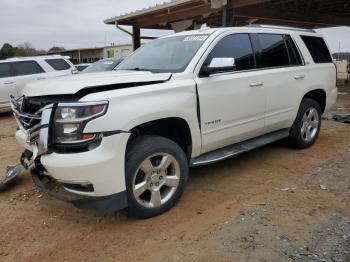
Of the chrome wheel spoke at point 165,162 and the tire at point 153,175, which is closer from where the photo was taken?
the tire at point 153,175

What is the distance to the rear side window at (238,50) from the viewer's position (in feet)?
15.1

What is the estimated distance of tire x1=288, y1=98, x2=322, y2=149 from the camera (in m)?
5.91

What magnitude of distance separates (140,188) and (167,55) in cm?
179

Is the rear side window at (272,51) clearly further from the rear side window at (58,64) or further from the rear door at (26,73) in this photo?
the rear side window at (58,64)

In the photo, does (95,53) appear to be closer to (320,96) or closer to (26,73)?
(26,73)

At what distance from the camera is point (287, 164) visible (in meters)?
5.49

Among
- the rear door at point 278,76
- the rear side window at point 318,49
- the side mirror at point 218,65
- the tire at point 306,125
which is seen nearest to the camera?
the side mirror at point 218,65

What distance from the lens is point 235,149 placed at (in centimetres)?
482

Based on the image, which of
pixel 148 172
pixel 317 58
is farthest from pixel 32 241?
pixel 317 58

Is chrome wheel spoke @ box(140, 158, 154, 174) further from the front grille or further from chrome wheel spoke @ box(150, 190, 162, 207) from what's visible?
the front grille

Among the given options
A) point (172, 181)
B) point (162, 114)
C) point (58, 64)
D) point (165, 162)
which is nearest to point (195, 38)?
point (162, 114)

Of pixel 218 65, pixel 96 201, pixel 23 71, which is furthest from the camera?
pixel 23 71

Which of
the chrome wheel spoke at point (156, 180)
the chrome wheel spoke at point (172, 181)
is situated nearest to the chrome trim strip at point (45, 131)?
the chrome wheel spoke at point (156, 180)

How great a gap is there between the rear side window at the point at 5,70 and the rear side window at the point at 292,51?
352 inches
